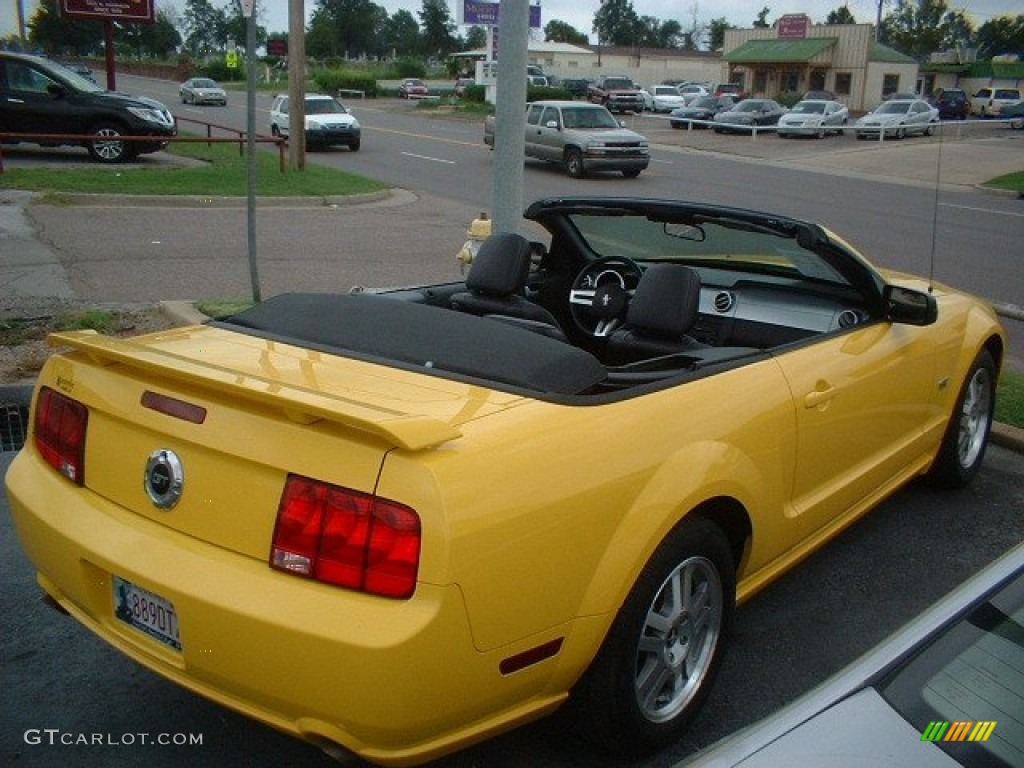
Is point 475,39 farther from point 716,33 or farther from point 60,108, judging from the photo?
point 60,108

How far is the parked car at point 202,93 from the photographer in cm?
5359

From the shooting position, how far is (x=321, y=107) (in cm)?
2980

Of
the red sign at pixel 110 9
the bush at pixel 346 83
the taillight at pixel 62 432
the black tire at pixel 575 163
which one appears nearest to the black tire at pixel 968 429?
the taillight at pixel 62 432

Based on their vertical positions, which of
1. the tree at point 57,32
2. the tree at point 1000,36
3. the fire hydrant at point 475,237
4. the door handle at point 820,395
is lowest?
the door handle at point 820,395

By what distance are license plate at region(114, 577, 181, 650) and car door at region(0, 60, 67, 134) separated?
2047cm

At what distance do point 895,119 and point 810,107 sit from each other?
3.83 metres

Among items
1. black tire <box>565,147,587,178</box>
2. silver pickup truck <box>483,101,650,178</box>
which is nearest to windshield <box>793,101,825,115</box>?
silver pickup truck <box>483,101,650,178</box>

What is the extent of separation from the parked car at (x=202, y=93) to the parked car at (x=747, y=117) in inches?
1036

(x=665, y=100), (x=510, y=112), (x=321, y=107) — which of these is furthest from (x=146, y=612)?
(x=665, y=100)

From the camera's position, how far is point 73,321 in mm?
7941

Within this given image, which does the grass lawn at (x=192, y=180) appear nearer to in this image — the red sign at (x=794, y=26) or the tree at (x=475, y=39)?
the red sign at (x=794, y=26)

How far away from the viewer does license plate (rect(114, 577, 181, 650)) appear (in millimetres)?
2643

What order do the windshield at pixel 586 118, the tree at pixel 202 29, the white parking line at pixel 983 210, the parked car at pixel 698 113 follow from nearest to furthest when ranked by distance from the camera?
the white parking line at pixel 983 210
the windshield at pixel 586 118
the parked car at pixel 698 113
the tree at pixel 202 29

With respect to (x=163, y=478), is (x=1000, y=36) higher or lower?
higher
